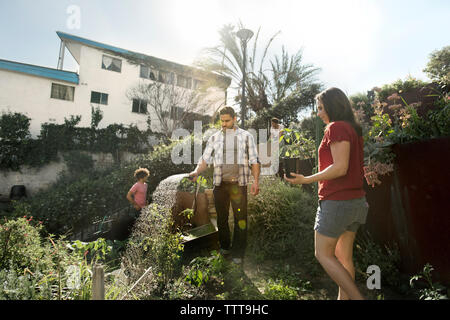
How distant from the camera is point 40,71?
13156mm

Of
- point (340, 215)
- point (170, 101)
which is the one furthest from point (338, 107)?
point (170, 101)

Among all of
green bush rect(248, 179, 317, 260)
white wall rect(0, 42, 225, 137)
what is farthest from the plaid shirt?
white wall rect(0, 42, 225, 137)

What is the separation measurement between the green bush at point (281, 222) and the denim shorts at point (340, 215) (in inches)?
51.8

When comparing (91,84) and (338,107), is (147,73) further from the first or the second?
(338,107)

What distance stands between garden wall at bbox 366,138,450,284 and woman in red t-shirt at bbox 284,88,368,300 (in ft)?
3.26

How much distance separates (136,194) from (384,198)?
177 inches

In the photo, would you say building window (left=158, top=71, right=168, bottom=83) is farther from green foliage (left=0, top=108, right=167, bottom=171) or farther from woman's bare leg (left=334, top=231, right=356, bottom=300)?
woman's bare leg (left=334, top=231, right=356, bottom=300)

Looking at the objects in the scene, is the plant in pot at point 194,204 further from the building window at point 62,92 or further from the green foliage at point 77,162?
the building window at point 62,92

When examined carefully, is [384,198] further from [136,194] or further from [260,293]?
[136,194]

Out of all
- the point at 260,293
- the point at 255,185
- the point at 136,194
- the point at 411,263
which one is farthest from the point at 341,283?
the point at 136,194

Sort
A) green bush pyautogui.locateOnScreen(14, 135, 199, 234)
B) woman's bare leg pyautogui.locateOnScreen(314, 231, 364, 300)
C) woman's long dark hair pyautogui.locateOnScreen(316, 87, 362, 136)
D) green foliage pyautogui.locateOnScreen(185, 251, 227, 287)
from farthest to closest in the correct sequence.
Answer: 1. green bush pyautogui.locateOnScreen(14, 135, 199, 234)
2. green foliage pyautogui.locateOnScreen(185, 251, 227, 287)
3. woman's long dark hair pyautogui.locateOnScreen(316, 87, 362, 136)
4. woman's bare leg pyautogui.locateOnScreen(314, 231, 364, 300)

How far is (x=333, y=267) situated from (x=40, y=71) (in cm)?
1691

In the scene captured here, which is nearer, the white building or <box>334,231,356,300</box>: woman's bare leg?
<box>334,231,356,300</box>: woman's bare leg

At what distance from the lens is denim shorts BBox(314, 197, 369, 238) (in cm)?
162
